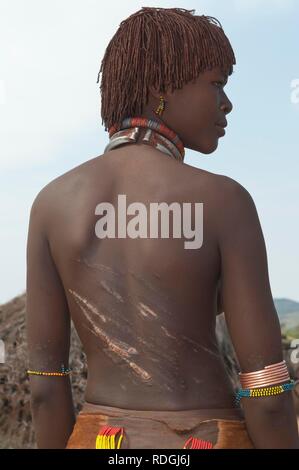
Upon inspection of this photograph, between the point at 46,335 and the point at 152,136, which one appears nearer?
the point at 152,136

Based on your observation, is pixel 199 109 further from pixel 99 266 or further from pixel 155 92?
pixel 99 266

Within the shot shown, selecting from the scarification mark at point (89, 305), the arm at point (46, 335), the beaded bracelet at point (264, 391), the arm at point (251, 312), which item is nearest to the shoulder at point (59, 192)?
the arm at point (46, 335)

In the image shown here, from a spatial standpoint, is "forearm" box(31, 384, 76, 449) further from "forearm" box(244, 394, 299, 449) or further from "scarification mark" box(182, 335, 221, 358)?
"forearm" box(244, 394, 299, 449)

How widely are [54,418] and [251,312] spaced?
1.27 metres

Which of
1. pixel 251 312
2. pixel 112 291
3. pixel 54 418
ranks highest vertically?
pixel 112 291

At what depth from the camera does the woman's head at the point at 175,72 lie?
3816 mm

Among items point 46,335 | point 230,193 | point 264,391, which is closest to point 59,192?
point 46,335

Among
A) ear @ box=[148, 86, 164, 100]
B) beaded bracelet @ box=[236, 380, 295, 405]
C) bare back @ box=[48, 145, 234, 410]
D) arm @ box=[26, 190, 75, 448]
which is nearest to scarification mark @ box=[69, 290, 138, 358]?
bare back @ box=[48, 145, 234, 410]

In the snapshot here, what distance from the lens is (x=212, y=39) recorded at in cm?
386

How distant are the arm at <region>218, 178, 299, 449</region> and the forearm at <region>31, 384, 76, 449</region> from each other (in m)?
1.03

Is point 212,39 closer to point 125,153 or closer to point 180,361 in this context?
point 125,153

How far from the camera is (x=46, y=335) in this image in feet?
13.0

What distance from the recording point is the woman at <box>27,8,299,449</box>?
343 centimetres
